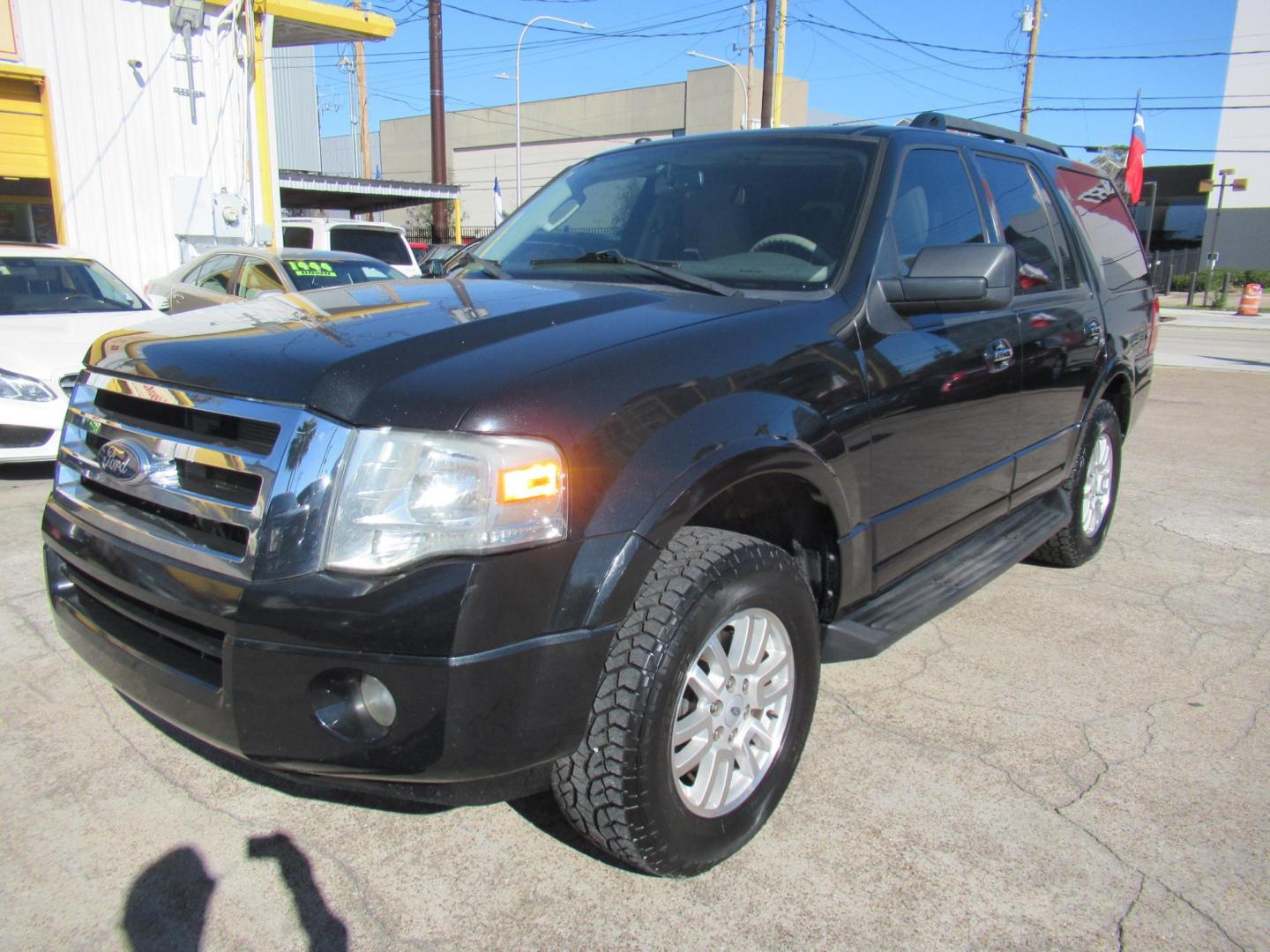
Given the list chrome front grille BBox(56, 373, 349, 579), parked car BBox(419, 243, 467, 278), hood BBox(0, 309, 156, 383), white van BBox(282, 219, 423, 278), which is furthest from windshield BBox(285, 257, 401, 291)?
chrome front grille BBox(56, 373, 349, 579)

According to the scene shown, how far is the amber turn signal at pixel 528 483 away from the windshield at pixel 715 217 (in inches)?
48.4

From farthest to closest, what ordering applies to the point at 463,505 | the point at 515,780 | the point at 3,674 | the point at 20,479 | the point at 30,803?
the point at 20,479
the point at 3,674
the point at 30,803
the point at 515,780
the point at 463,505

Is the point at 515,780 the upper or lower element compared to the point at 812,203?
lower

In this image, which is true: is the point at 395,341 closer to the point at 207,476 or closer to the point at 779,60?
the point at 207,476

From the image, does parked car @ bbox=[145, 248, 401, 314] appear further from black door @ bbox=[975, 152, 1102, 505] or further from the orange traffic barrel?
the orange traffic barrel

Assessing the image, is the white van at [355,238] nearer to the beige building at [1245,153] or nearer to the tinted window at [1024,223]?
the tinted window at [1024,223]

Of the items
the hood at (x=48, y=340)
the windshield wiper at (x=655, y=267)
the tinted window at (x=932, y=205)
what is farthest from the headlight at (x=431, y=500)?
the hood at (x=48, y=340)

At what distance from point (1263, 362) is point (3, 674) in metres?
17.5

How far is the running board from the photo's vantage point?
9.05 ft

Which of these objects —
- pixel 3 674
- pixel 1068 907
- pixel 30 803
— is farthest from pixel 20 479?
pixel 1068 907

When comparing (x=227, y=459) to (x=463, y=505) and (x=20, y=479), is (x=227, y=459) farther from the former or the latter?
(x=20, y=479)

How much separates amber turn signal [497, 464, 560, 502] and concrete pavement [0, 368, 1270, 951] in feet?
3.36

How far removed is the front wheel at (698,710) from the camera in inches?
80.2

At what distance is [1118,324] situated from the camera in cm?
461
